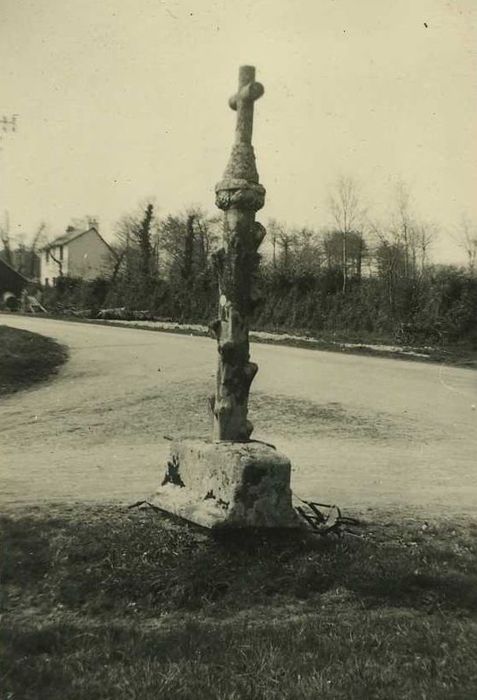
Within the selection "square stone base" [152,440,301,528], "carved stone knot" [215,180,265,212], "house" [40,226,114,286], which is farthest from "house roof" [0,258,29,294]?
"square stone base" [152,440,301,528]

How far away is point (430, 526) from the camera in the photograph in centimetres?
668

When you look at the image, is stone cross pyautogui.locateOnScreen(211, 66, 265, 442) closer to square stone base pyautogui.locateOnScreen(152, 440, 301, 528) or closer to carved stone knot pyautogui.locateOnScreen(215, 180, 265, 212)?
carved stone knot pyautogui.locateOnScreen(215, 180, 265, 212)

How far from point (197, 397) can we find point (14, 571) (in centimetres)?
899

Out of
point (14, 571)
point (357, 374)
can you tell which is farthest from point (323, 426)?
point (14, 571)

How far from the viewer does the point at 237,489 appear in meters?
5.31

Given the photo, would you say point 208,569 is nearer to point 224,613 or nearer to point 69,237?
point 224,613

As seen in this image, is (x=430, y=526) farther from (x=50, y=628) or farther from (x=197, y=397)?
(x=197, y=397)

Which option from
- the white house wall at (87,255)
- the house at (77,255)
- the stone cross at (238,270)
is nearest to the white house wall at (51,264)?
the house at (77,255)

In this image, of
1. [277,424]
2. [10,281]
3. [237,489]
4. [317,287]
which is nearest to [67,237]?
[10,281]

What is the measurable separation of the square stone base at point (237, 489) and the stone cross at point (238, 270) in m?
0.31

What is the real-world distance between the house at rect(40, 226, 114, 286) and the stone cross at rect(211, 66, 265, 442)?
62.6 m

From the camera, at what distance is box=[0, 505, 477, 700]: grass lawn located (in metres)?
3.61

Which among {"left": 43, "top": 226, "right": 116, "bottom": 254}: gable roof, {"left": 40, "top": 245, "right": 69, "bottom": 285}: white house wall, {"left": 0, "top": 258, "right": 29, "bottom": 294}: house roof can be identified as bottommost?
{"left": 0, "top": 258, "right": 29, "bottom": 294}: house roof

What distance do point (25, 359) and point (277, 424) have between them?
23.4 feet
